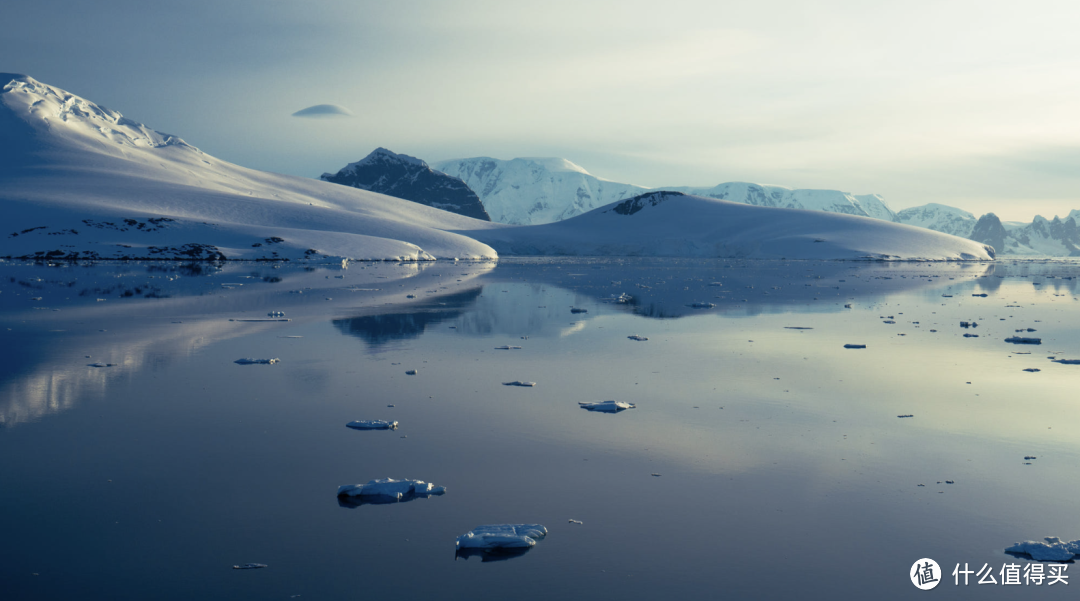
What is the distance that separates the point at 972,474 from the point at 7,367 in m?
14.5

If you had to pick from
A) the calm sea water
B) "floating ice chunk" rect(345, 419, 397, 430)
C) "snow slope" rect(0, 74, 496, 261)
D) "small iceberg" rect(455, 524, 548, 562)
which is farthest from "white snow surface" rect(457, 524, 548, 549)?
"snow slope" rect(0, 74, 496, 261)

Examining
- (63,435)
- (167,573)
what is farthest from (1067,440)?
(63,435)

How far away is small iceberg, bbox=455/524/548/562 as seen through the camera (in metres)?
5.83

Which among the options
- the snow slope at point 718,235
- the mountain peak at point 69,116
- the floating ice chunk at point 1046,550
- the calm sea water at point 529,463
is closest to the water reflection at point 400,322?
the calm sea water at point 529,463

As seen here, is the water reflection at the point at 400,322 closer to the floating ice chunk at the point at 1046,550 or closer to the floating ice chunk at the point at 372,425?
the floating ice chunk at the point at 372,425

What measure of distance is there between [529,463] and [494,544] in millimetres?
2109

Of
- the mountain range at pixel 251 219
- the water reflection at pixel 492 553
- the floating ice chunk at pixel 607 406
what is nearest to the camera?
the water reflection at pixel 492 553

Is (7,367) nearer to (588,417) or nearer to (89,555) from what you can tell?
(89,555)

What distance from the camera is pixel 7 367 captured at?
12797mm

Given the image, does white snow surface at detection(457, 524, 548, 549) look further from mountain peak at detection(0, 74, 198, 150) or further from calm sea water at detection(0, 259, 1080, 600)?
mountain peak at detection(0, 74, 198, 150)

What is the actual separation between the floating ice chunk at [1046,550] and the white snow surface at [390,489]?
4866mm

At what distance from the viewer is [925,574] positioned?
5648 millimetres

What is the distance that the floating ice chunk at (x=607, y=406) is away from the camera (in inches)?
411

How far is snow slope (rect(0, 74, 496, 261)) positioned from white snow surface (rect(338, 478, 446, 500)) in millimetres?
65176
